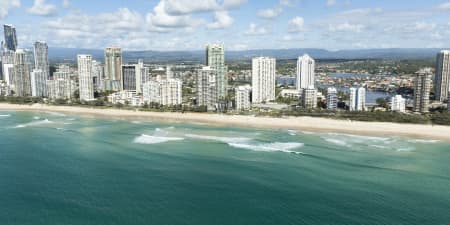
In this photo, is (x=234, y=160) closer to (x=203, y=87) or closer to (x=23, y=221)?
(x=23, y=221)

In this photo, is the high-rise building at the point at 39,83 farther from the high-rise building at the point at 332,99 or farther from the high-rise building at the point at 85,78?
the high-rise building at the point at 332,99

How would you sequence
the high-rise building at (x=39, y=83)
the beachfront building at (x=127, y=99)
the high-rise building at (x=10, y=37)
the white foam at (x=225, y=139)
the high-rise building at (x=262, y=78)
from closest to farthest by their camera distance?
the white foam at (x=225, y=139) → the beachfront building at (x=127, y=99) → the high-rise building at (x=262, y=78) → the high-rise building at (x=39, y=83) → the high-rise building at (x=10, y=37)

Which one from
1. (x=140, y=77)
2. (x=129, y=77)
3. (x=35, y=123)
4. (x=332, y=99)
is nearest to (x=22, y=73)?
(x=129, y=77)

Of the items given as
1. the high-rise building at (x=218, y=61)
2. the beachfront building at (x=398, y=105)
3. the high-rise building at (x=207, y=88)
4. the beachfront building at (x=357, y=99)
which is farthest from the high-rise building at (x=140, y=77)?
the beachfront building at (x=398, y=105)

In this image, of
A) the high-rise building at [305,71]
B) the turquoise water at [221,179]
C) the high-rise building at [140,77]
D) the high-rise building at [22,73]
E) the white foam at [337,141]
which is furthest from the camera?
the high-rise building at [305,71]

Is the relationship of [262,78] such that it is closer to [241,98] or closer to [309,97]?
[241,98]

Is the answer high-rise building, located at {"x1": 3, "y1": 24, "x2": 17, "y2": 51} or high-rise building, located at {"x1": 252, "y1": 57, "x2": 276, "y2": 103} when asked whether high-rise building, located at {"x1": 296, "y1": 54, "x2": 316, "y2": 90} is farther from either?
high-rise building, located at {"x1": 3, "y1": 24, "x2": 17, "y2": 51}
